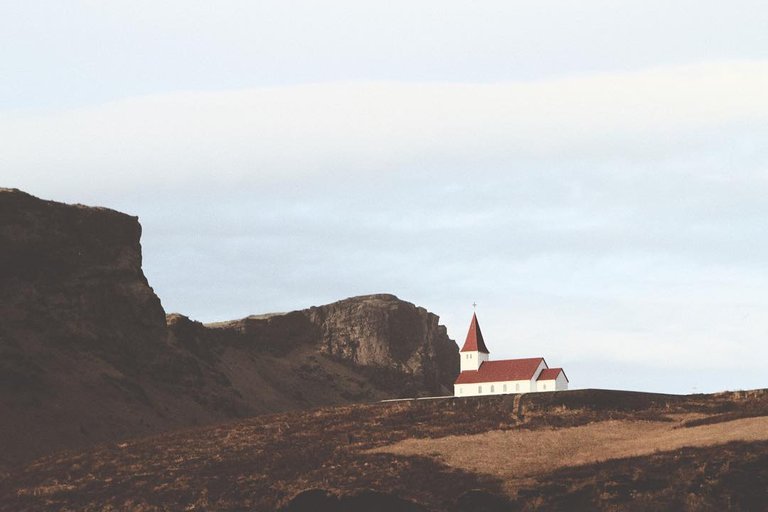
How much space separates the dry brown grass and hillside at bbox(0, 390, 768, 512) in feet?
0.28

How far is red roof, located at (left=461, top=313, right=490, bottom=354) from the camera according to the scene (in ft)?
415

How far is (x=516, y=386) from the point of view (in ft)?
381

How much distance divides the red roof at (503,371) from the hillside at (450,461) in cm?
5445

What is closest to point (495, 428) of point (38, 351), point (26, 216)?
point (38, 351)

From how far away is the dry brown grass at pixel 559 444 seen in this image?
44781 mm

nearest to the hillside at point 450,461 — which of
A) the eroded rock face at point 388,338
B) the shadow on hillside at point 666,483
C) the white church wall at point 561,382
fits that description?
the shadow on hillside at point 666,483

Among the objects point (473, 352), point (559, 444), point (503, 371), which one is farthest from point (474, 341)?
point (559, 444)

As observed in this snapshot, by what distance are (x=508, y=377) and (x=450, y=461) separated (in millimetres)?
71371

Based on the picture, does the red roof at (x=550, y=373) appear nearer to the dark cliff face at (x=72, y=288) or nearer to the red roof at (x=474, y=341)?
the red roof at (x=474, y=341)

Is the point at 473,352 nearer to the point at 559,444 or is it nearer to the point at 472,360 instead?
the point at 472,360

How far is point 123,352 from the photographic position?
126 m

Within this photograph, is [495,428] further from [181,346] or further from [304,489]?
[181,346]

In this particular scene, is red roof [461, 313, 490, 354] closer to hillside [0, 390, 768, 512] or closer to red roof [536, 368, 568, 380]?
red roof [536, 368, 568, 380]

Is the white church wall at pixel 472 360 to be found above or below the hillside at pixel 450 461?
Result: above
